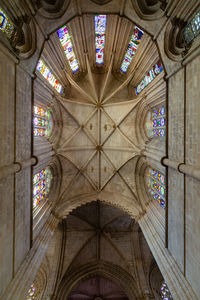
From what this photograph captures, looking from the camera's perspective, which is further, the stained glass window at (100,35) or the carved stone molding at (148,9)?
the stained glass window at (100,35)

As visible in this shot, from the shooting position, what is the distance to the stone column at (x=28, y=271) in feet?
18.0

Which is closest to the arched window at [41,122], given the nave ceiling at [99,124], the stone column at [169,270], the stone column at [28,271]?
the nave ceiling at [99,124]

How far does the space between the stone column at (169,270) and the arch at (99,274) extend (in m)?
5.85

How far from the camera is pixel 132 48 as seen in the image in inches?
417

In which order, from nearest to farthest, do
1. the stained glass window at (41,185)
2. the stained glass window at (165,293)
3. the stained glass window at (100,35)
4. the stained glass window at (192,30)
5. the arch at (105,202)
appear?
the stained glass window at (192,30) → the stained glass window at (41,185) → the stained glass window at (100,35) → the arch at (105,202) → the stained glass window at (165,293)

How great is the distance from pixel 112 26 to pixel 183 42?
5546 mm

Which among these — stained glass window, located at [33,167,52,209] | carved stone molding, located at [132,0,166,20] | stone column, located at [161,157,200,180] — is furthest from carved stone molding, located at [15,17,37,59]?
stone column, located at [161,157,200,180]

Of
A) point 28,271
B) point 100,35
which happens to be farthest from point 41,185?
point 100,35

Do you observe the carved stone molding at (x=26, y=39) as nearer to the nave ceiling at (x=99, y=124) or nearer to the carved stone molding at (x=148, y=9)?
the carved stone molding at (x=148, y=9)

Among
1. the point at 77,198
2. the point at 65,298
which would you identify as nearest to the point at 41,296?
the point at 65,298

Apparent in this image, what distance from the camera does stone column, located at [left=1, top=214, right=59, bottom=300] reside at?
5.48 m

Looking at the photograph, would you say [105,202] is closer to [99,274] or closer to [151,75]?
[99,274]

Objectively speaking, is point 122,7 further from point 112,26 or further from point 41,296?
point 41,296

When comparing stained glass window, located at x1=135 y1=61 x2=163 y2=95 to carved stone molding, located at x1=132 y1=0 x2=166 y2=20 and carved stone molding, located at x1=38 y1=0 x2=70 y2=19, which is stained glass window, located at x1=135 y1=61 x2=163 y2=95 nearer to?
carved stone molding, located at x1=132 y1=0 x2=166 y2=20
